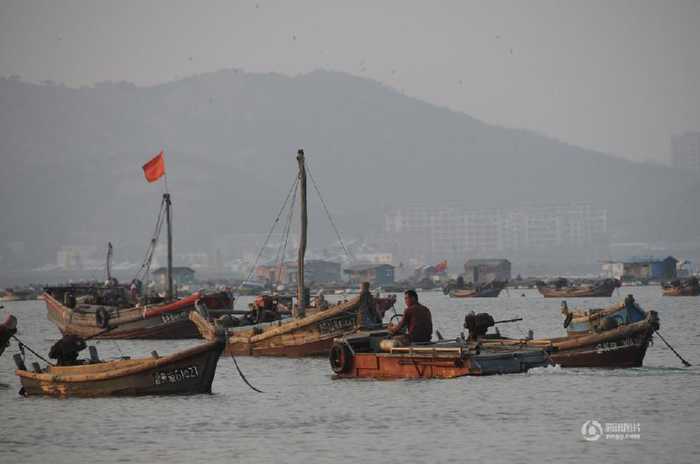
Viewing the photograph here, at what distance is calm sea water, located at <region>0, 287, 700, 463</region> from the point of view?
2859cm

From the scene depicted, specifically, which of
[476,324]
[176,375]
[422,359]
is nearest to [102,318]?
Result: [476,324]

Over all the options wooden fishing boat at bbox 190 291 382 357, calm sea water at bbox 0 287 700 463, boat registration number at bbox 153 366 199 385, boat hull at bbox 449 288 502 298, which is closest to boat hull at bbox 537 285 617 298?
boat hull at bbox 449 288 502 298

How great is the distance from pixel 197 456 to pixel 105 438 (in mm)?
3948

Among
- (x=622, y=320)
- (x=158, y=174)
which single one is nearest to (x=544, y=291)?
(x=158, y=174)

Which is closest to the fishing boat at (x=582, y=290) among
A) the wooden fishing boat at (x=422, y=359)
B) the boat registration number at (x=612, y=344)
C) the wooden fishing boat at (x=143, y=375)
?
the boat registration number at (x=612, y=344)

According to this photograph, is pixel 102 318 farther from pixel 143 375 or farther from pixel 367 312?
pixel 143 375

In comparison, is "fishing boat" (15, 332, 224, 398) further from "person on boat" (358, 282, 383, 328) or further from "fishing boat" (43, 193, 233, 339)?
"fishing boat" (43, 193, 233, 339)

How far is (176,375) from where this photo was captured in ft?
121

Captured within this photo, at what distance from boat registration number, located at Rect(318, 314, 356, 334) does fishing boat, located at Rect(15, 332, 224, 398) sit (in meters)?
13.0

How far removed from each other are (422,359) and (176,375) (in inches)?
304

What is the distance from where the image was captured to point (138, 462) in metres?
28.0

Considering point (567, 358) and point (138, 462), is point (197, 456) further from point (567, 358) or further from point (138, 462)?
point (567, 358)

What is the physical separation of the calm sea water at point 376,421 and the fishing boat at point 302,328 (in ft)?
14.7

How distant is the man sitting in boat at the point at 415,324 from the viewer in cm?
4038
